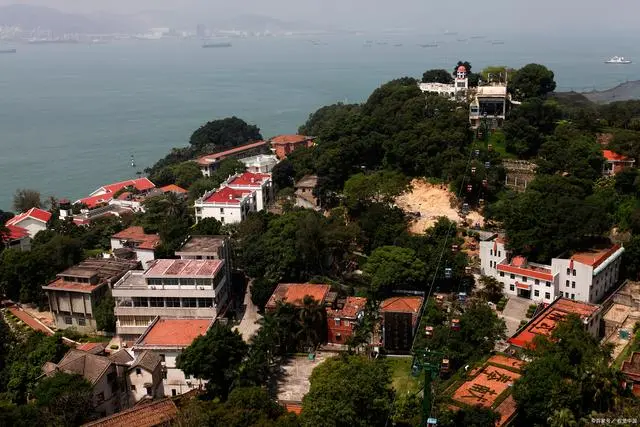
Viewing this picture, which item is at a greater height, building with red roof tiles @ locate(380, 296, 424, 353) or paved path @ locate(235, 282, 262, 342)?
building with red roof tiles @ locate(380, 296, 424, 353)

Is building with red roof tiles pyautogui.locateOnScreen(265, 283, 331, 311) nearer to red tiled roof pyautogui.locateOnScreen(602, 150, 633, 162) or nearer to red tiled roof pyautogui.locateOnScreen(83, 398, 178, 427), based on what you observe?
red tiled roof pyautogui.locateOnScreen(83, 398, 178, 427)

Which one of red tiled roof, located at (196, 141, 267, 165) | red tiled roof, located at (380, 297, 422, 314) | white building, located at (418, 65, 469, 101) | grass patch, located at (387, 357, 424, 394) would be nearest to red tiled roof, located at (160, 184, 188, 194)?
red tiled roof, located at (196, 141, 267, 165)

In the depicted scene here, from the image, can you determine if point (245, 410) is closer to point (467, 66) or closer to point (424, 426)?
point (424, 426)

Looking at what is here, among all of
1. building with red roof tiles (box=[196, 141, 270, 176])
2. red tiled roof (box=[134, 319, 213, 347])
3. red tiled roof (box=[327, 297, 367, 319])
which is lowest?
red tiled roof (box=[134, 319, 213, 347])

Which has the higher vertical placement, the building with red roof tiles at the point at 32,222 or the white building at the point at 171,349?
the building with red roof tiles at the point at 32,222

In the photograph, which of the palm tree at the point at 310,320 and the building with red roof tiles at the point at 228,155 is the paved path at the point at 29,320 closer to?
the palm tree at the point at 310,320

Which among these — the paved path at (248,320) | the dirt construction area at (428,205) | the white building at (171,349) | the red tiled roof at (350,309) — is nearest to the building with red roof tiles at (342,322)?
the red tiled roof at (350,309)

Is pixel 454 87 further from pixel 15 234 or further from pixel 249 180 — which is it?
pixel 15 234

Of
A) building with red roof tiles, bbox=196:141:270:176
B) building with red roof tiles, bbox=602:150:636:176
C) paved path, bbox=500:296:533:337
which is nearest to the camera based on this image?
paved path, bbox=500:296:533:337
